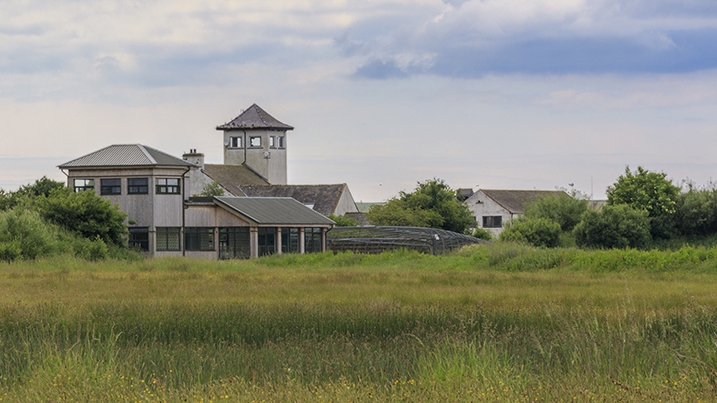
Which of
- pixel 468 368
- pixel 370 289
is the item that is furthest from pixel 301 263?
pixel 468 368

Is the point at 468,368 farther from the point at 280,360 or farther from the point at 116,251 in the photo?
the point at 116,251

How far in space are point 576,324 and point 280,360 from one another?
433cm

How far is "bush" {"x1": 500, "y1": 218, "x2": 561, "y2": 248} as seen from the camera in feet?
151

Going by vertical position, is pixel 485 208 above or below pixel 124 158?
below

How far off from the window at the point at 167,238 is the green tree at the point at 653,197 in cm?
3206

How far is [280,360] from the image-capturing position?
890cm

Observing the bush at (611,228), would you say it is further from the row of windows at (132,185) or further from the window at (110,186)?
the window at (110,186)

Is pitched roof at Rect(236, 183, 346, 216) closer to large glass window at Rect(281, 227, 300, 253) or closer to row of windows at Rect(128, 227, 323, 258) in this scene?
large glass window at Rect(281, 227, 300, 253)

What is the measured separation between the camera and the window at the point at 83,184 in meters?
44.0

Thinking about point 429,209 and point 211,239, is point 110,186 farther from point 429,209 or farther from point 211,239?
point 429,209

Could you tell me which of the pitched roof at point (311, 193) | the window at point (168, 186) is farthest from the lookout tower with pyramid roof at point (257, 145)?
the window at point (168, 186)

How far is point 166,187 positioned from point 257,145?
1723 inches

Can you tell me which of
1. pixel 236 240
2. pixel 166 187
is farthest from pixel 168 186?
pixel 236 240

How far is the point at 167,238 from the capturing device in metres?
44.2
